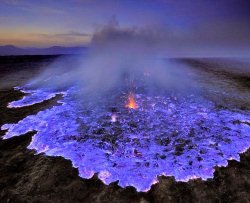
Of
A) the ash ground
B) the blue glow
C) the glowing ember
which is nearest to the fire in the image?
the blue glow

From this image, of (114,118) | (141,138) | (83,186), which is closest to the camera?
(83,186)

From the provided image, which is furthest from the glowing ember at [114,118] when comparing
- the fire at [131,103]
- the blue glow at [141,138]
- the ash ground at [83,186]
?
the ash ground at [83,186]

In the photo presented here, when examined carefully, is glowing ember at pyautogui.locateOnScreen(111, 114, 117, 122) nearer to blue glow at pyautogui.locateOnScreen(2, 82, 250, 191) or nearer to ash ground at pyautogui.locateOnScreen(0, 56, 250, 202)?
→ blue glow at pyautogui.locateOnScreen(2, 82, 250, 191)

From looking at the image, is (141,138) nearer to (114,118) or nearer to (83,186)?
(114,118)

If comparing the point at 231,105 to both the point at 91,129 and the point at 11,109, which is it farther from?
the point at 11,109

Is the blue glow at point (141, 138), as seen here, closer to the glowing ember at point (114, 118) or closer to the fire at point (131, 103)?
the glowing ember at point (114, 118)

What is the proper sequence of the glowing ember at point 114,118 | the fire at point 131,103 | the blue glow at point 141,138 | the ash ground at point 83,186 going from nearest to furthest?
the ash ground at point 83,186 → the blue glow at point 141,138 → the glowing ember at point 114,118 → the fire at point 131,103

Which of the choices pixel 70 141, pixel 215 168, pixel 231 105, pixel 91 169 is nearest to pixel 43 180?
pixel 91 169

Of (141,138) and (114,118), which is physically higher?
(141,138)

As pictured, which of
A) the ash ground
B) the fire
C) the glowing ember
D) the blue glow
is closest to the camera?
the ash ground

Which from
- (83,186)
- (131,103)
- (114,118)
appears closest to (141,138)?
(114,118)

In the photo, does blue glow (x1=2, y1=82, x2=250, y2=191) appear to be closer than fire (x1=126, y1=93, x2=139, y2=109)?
Yes
